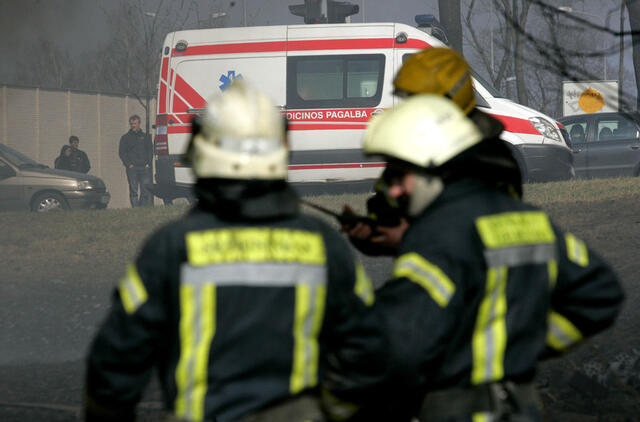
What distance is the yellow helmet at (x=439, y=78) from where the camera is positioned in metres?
2.95

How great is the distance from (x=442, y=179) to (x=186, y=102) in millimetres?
11151

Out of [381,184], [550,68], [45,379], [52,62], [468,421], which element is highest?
[52,62]

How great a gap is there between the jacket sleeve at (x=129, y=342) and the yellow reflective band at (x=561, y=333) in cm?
112

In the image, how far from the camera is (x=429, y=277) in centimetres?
236

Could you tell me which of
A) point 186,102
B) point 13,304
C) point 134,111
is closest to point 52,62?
point 134,111

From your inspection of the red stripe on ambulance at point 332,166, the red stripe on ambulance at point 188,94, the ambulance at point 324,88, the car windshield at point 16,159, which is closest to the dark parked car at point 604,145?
the ambulance at point 324,88

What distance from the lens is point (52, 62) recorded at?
39.0 metres

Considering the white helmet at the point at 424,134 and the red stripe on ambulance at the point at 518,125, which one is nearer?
the white helmet at the point at 424,134

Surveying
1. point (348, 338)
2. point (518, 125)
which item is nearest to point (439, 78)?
point (348, 338)

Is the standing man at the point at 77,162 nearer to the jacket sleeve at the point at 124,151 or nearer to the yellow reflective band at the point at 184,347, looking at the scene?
the jacket sleeve at the point at 124,151

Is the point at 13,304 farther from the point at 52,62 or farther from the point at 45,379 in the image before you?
the point at 52,62

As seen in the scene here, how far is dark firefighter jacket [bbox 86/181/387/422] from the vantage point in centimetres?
211

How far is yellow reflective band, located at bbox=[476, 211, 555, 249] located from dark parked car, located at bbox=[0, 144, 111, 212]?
48.4 ft

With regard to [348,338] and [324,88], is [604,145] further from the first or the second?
[348,338]
